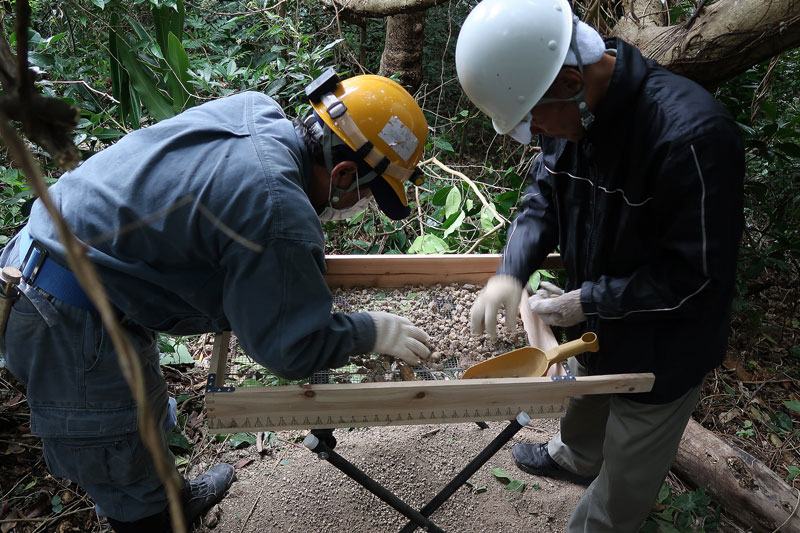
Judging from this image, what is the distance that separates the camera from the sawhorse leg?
1.71 m

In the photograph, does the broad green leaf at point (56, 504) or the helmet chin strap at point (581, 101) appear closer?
the helmet chin strap at point (581, 101)

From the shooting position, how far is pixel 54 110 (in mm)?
477

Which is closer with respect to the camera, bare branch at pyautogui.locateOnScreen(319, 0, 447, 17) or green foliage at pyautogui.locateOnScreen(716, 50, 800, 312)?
green foliage at pyautogui.locateOnScreen(716, 50, 800, 312)

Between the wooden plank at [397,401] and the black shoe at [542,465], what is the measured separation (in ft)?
3.63

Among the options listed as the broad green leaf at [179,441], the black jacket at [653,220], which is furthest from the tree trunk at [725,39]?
the broad green leaf at [179,441]

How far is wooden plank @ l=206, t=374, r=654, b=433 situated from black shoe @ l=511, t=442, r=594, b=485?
3.63 ft

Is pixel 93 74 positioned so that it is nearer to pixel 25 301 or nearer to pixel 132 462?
pixel 25 301

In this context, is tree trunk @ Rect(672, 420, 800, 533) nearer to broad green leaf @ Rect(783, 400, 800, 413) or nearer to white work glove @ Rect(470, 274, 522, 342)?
broad green leaf @ Rect(783, 400, 800, 413)

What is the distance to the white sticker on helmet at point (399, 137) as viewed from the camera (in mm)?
1552

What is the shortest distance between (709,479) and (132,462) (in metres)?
2.42

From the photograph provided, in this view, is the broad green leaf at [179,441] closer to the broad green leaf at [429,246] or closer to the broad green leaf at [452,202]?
the broad green leaf at [429,246]

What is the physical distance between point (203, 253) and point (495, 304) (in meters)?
0.93

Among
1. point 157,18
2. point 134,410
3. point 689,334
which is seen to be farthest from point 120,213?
point 157,18

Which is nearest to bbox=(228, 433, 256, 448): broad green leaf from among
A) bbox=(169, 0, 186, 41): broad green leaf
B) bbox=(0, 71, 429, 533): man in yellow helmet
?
bbox=(0, 71, 429, 533): man in yellow helmet
